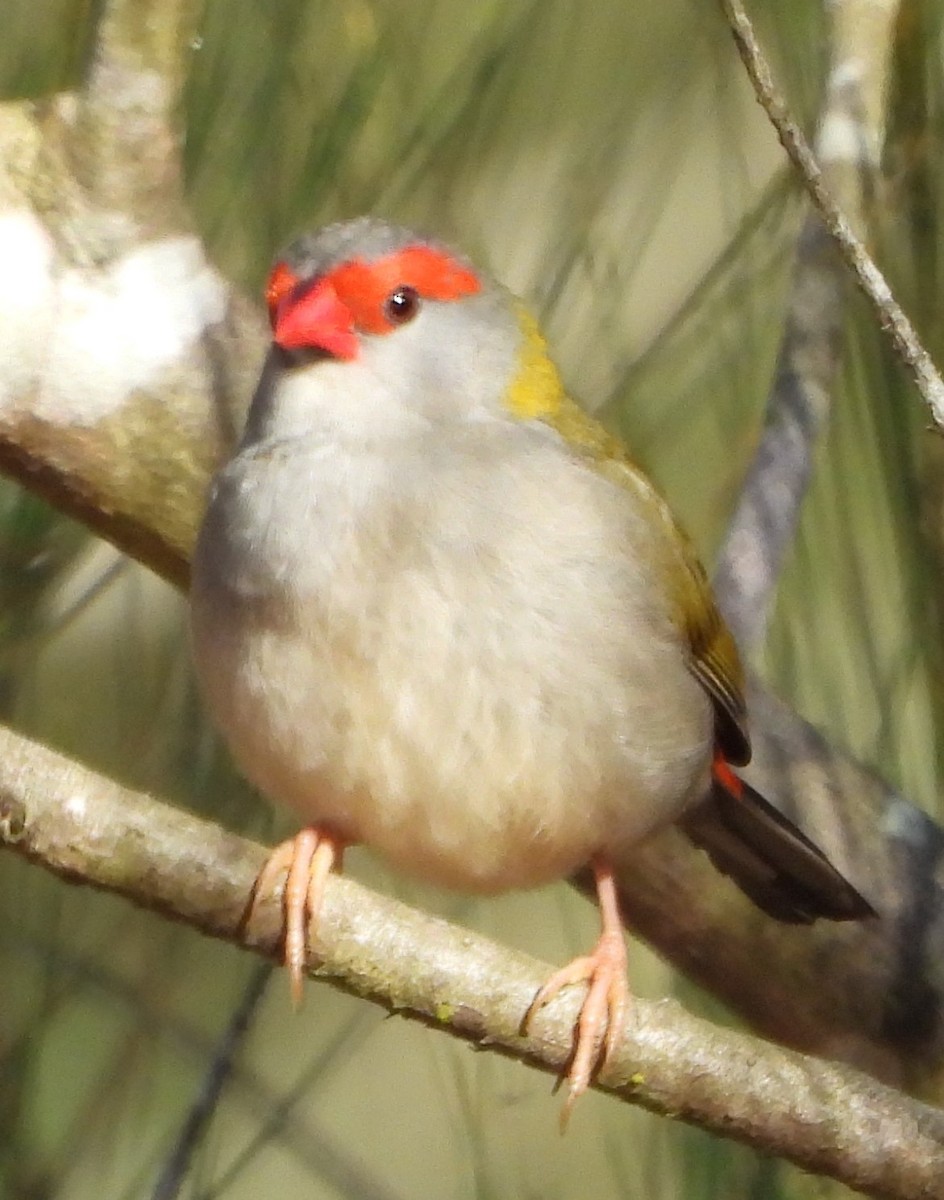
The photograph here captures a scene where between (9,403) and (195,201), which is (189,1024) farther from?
(195,201)

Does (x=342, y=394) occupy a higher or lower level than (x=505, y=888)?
higher

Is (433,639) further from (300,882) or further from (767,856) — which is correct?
(767,856)

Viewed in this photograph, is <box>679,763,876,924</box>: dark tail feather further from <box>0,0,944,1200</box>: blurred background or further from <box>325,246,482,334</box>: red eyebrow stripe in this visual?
<box>325,246,482,334</box>: red eyebrow stripe

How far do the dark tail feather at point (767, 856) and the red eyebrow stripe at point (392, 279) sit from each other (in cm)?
70

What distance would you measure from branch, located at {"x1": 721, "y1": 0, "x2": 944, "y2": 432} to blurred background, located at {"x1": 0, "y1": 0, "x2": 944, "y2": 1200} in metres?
0.75

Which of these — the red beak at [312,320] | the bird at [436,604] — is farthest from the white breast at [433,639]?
the red beak at [312,320]

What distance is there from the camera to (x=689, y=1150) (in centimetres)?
215

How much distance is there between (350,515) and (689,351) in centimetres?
85

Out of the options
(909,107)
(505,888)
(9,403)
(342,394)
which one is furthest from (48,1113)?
(909,107)

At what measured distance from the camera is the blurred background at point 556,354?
2045 mm

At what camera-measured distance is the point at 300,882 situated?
156cm

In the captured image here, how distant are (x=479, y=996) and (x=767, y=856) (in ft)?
2.56

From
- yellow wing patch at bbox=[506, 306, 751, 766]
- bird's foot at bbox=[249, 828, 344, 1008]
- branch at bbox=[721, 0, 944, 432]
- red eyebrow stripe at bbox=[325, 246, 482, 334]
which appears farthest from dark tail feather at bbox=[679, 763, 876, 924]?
branch at bbox=[721, 0, 944, 432]

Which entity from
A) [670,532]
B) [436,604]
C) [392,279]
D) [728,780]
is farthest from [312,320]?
[728,780]
